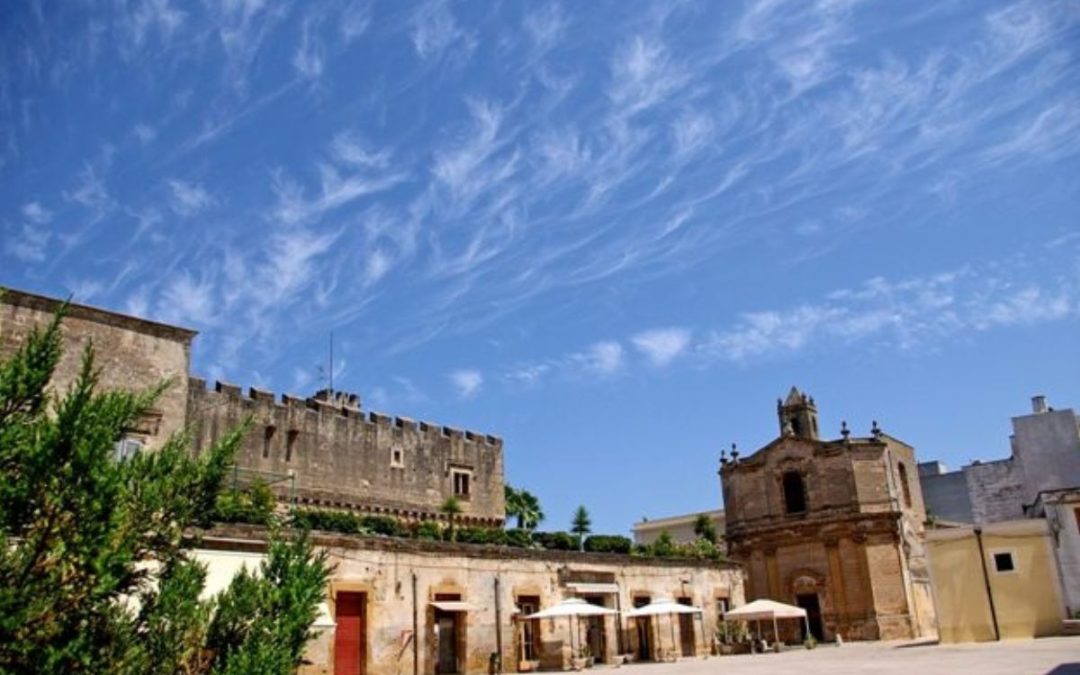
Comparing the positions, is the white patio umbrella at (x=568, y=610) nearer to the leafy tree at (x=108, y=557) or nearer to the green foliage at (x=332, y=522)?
the green foliage at (x=332, y=522)

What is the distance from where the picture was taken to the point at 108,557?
7.05m

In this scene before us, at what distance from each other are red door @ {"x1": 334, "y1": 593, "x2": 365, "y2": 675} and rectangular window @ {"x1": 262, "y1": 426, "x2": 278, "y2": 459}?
11128 millimetres

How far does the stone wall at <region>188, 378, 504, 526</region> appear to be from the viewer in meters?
30.2

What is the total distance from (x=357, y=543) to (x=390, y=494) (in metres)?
14.1

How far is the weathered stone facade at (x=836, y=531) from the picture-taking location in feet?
134

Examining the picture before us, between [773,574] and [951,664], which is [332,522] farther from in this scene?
[773,574]

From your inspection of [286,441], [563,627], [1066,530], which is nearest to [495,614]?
[563,627]

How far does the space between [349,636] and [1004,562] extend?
2277 cm

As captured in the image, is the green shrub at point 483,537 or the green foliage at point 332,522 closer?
the green foliage at point 332,522

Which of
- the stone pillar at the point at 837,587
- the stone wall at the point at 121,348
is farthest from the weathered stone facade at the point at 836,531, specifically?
the stone wall at the point at 121,348

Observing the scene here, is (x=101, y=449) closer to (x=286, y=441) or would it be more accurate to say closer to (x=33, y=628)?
(x=33, y=628)

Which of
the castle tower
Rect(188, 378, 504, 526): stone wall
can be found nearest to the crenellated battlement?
Rect(188, 378, 504, 526): stone wall

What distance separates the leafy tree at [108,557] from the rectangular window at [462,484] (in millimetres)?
30012

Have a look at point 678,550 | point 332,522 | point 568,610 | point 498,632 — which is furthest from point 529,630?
point 678,550
